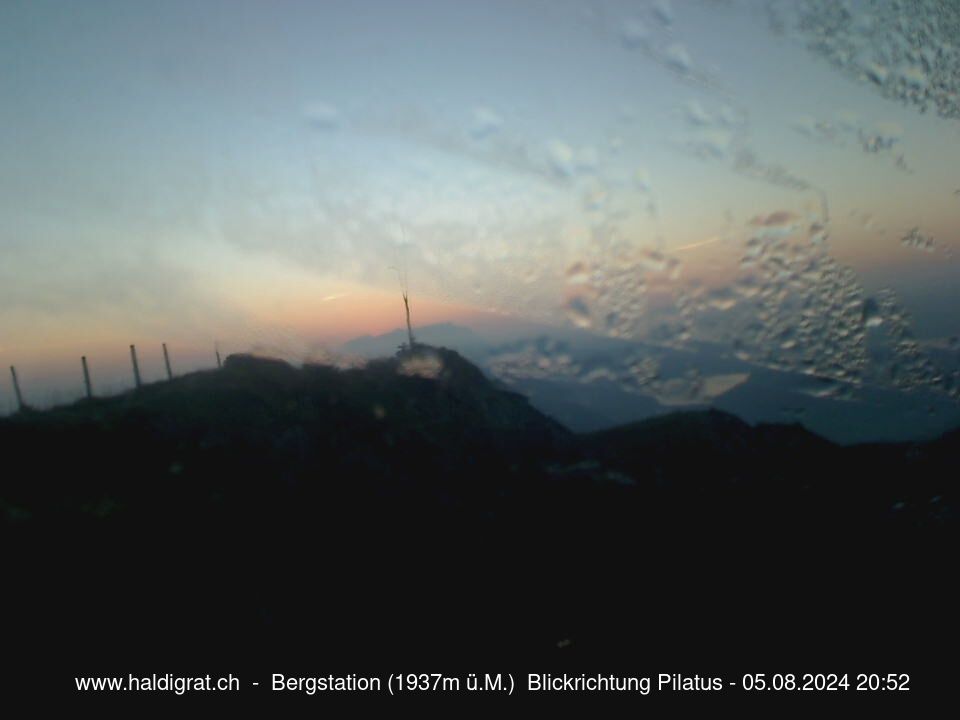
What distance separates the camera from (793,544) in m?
17.9

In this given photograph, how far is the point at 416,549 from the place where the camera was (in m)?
17.3

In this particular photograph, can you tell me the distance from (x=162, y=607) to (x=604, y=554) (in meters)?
12.1

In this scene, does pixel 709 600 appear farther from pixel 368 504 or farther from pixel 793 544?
pixel 368 504

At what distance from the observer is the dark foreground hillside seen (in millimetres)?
11859

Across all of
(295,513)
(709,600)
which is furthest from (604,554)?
(295,513)

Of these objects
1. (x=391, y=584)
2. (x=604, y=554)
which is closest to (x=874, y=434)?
(x=604, y=554)

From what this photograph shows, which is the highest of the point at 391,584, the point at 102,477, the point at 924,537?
the point at 102,477

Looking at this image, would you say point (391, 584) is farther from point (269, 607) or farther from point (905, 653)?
point (905, 653)

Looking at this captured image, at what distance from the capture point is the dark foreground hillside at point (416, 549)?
38.9 ft

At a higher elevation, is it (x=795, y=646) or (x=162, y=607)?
(x=162, y=607)

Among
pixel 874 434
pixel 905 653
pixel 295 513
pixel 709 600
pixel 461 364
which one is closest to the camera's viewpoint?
pixel 905 653

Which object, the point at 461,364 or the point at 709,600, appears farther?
the point at 461,364

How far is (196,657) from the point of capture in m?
10.9

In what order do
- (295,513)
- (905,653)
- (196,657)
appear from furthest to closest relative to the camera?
(295,513)
(905,653)
(196,657)
